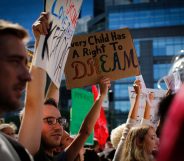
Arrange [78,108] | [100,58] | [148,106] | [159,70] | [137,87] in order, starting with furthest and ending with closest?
[159,70]
[78,108]
[148,106]
[137,87]
[100,58]

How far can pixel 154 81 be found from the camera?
60188 millimetres

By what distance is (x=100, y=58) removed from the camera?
10.4 feet

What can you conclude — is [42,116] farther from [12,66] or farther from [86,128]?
[86,128]

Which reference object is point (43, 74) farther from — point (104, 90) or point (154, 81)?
point (154, 81)

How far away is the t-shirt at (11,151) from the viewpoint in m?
1.19

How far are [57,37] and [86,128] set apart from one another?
58 centimetres

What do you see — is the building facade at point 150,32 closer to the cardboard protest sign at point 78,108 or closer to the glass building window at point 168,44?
the glass building window at point 168,44

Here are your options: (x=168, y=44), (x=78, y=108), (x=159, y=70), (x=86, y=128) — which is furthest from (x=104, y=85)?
(x=168, y=44)

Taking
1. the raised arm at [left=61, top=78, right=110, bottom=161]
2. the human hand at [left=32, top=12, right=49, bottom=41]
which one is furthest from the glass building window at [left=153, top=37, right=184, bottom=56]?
the human hand at [left=32, top=12, right=49, bottom=41]

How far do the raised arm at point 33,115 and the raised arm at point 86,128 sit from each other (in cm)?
51

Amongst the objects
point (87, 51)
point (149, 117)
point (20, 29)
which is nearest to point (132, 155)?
point (87, 51)

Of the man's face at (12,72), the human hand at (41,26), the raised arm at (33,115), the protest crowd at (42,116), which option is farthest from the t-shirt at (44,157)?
the man's face at (12,72)

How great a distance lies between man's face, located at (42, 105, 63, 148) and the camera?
2305mm

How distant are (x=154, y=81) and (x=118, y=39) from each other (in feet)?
189
